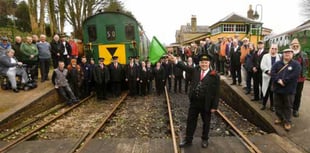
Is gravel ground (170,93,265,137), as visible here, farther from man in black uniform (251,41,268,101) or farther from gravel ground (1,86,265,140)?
man in black uniform (251,41,268,101)

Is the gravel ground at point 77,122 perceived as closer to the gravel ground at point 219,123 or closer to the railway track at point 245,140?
the gravel ground at point 219,123

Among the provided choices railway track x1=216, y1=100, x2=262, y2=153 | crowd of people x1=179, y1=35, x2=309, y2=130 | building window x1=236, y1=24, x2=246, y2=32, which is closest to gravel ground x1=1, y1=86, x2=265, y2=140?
railway track x1=216, y1=100, x2=262, y2=153

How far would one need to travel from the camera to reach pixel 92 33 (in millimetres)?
12805

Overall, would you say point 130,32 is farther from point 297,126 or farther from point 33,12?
point 297,126

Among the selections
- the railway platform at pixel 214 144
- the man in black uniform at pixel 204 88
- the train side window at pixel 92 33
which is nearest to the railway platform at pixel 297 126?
the railway platform at pixel 214 144

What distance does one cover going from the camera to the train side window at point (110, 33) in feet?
41.5

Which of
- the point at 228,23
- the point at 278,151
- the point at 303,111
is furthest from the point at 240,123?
the point at 228,23

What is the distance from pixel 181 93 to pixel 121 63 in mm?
3082

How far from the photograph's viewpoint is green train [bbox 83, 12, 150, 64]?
12.5 meters

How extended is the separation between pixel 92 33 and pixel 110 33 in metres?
0.87

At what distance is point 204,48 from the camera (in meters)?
14.5

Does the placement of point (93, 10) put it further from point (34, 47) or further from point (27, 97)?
point (27, 97)

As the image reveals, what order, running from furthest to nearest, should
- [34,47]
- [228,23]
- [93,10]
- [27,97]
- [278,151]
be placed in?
1. [228,23]
2. [93,10]
3. [34,47]
4. [27,97]
5. [278,151]

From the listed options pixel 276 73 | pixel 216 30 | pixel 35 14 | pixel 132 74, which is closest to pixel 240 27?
pixel 216 30
